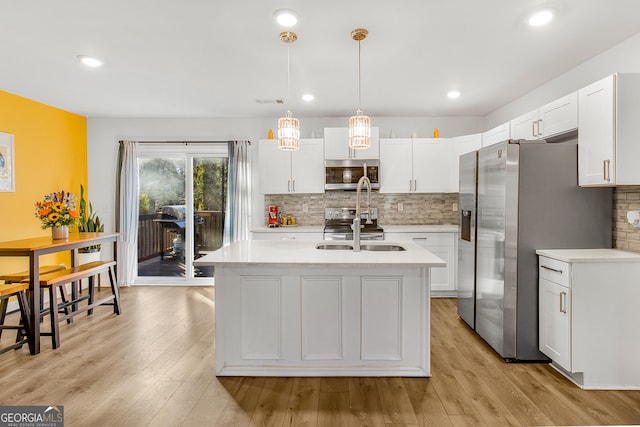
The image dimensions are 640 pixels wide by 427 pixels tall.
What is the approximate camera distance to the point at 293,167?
494 centimetres

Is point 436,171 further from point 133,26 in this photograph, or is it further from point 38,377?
point 38,377

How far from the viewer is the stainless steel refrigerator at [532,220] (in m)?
2.75

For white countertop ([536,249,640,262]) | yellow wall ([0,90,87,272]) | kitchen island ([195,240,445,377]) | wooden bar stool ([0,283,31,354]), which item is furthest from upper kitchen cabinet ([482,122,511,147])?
yellow wall ([0,90,87,272])

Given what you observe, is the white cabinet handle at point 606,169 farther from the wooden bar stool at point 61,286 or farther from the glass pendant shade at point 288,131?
the wooden bar stool at point 61,286

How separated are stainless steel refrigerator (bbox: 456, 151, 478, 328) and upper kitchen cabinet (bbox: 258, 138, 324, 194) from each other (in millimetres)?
1941

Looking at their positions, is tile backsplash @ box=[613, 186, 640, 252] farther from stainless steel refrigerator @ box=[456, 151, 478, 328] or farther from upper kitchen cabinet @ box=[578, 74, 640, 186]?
stainless steel refrigerator @ box=[456, 151, 478, 328]

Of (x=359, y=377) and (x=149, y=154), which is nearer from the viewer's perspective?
(x=359, y=377)

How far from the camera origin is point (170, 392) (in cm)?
239

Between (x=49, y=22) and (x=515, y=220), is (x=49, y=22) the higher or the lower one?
the higher one

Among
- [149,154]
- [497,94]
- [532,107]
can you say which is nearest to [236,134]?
[149,154]

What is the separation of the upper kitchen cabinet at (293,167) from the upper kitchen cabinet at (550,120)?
241 cm

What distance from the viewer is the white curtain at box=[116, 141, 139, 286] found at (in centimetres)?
521

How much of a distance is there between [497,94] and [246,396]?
161 inches

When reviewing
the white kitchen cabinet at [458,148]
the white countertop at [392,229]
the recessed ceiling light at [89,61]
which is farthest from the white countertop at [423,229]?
the recessed ceiling light at [89,61]
